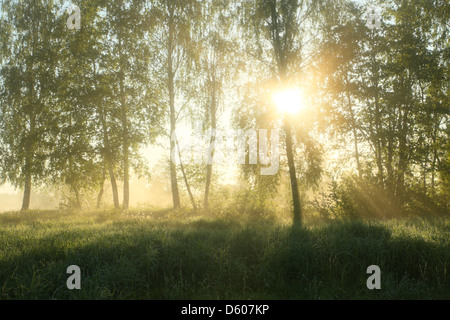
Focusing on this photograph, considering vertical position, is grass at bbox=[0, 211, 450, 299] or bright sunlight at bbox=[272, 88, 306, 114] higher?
bright sunlight at bbox=[272, 88, 306, 114]

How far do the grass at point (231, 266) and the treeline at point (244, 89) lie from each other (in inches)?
248

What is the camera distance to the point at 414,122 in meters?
13.8

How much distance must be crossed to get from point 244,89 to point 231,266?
988cm

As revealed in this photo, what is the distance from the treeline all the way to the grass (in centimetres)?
629

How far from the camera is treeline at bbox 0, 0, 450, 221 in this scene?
1346cm

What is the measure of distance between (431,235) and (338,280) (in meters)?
3.01

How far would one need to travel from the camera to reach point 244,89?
554 inches

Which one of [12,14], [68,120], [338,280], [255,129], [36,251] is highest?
[12,14]

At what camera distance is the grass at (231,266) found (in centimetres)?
509

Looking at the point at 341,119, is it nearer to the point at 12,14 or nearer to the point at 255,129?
the point at 255,129

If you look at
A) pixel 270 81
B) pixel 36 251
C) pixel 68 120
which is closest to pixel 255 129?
pixel 270 81

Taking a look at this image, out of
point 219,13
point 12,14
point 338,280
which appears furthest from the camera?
point 12,14

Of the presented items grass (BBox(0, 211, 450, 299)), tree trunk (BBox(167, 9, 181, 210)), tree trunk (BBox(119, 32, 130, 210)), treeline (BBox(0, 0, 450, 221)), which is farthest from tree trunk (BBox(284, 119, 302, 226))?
tree trunk (BBox(119, 32, 130, 210))

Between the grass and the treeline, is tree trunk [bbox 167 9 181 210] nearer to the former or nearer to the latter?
the treeline
